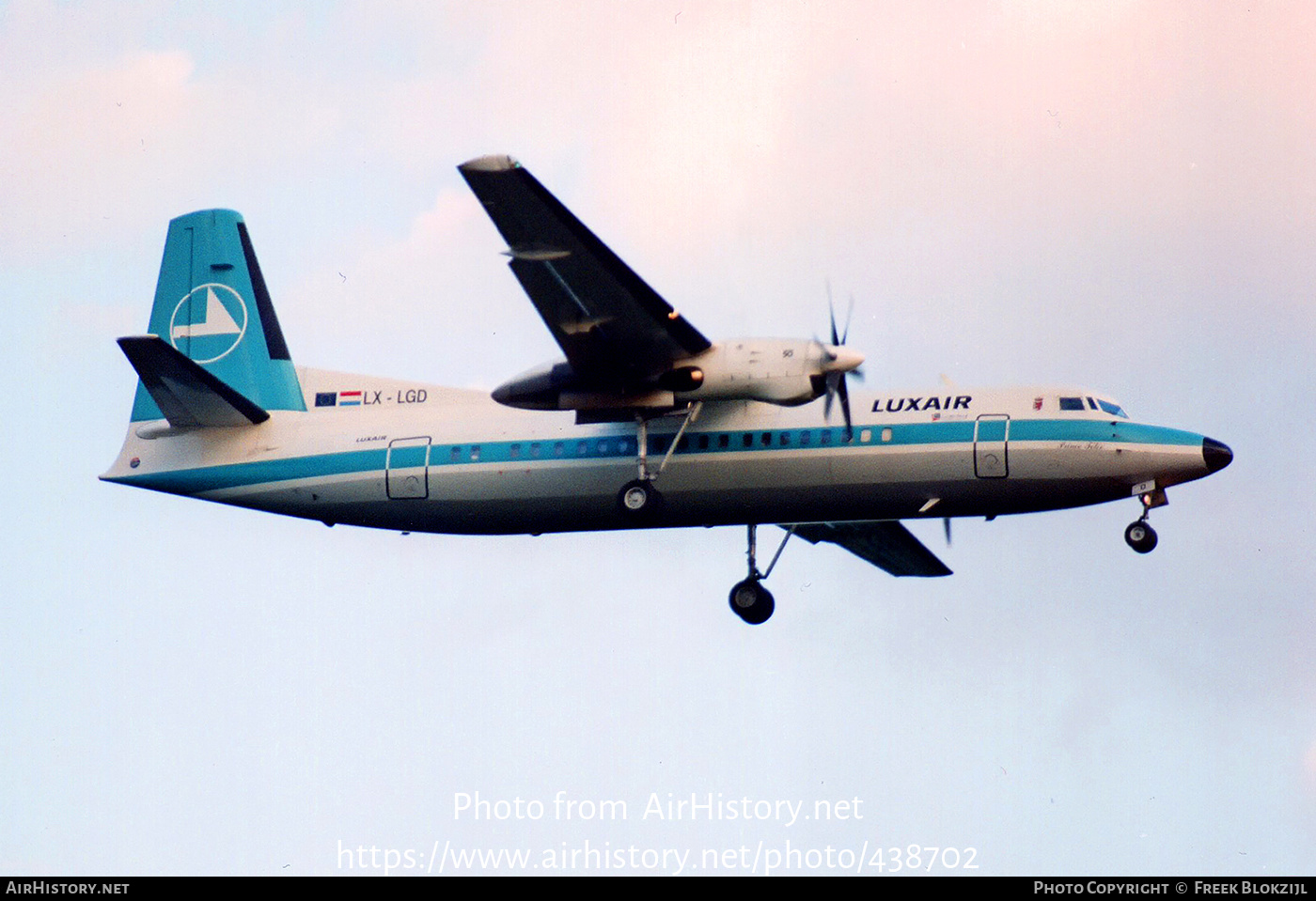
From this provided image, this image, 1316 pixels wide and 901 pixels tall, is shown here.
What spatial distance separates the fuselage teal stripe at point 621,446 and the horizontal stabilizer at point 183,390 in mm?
787

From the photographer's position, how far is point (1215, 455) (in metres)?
26.5

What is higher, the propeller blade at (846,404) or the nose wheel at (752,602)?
the propeller blade at (846,404)

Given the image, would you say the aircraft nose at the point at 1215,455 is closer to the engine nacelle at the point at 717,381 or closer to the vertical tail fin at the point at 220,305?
the engine nacelle at the point at 717,381

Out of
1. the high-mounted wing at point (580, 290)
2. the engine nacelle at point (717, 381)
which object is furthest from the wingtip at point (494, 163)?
the engine nacelle at point (717, 381)

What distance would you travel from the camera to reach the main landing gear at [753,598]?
98.1 feet

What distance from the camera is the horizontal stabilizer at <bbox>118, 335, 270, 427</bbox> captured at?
26.9 m

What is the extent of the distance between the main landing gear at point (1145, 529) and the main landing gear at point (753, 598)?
577 cm

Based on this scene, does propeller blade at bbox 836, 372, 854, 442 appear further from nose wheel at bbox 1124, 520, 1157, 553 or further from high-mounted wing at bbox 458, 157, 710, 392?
nose wheel at bbox 1124, 520, 1157, 553

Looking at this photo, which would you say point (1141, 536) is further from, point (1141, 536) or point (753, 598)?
point (753, 598)

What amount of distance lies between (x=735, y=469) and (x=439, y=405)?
16.8ft

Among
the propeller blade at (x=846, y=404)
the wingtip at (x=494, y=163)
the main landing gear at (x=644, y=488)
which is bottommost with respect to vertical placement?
the main landing gear at (x=644, y=488)

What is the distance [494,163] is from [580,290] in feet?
8.51

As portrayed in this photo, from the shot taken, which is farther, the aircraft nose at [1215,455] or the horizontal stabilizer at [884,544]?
the horizontal stabilizer at [884,544]

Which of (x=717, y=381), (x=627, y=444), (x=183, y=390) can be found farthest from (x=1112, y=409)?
(x=183, y=390)
